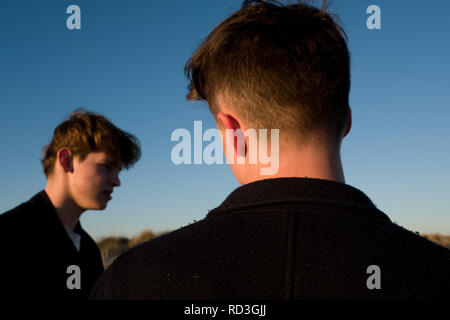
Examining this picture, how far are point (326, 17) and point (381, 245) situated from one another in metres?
1.13

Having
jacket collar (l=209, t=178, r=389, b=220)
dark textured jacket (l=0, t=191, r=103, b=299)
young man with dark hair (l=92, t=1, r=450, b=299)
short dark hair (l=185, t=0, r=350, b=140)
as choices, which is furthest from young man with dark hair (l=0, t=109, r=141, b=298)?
jacket collar (l=209, t=178, r=389, b=220)

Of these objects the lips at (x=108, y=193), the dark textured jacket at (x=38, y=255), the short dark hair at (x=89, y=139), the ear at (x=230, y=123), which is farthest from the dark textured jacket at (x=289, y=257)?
the short dark hair at (x=89, y=139)

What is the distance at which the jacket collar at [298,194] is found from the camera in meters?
1.24

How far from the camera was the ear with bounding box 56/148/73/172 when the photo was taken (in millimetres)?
4801

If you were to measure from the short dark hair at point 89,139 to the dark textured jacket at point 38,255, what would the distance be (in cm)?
78

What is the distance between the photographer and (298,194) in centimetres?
124

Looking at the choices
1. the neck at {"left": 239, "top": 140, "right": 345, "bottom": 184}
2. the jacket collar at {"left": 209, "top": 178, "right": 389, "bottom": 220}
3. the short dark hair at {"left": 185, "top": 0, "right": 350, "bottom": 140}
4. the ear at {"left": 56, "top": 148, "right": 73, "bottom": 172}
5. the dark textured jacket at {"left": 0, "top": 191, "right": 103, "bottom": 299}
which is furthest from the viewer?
the ear at {"left": 56, "top": 148, "right": 73, "bottom": 172}

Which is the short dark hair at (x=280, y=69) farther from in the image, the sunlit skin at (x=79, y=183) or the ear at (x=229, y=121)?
the sunlit skin at (x=79, y=183)

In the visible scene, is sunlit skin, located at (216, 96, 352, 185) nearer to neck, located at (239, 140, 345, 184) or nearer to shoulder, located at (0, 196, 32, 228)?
neck, located at (239, 140, 345, 184)

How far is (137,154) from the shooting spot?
5641 millimetres

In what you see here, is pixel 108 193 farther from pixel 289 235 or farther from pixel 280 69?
pixel 289 235
